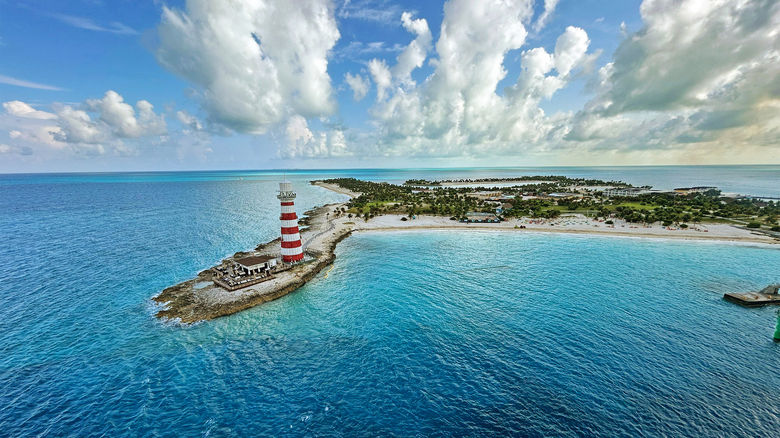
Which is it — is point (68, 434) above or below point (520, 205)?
below

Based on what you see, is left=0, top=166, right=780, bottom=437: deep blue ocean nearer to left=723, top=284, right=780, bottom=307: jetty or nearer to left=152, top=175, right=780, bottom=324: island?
left=723, top=284, right=780, bottom=307: jetty

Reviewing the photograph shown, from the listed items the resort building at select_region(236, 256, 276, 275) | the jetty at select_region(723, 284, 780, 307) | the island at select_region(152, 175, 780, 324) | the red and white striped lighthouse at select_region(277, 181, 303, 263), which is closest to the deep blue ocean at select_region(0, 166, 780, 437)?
the jetty at select_region(723, 284, 780, 307)

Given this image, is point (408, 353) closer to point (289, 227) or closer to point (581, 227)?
point (289, 227)

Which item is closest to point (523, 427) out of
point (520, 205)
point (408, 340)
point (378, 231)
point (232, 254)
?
point (408, 340)

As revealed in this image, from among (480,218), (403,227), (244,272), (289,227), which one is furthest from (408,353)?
(480,218)

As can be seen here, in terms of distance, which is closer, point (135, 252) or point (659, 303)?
point (659, 303)

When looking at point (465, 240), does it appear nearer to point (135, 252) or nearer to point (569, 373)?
point (569, 373)
